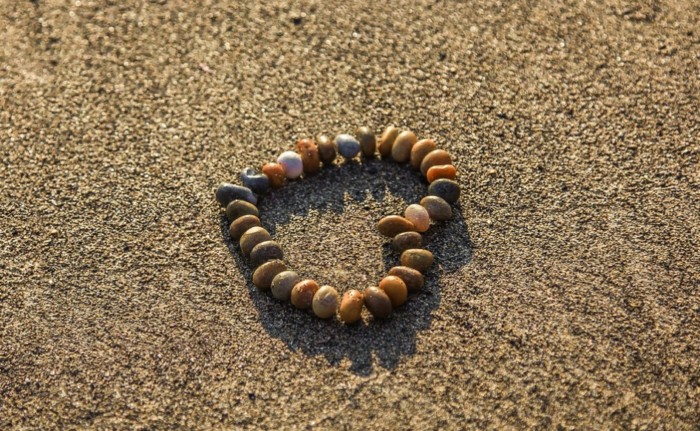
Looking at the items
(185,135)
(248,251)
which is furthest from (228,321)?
(185,135)

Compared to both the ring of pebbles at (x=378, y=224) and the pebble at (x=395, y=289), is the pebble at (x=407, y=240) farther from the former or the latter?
the pebble at (x=395, y=289)

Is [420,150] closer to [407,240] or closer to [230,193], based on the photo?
[407,240]

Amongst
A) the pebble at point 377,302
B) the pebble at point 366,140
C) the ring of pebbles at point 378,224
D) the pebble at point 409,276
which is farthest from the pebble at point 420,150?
the pebble at point 377,302

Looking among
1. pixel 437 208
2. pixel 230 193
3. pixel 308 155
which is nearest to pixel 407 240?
pixel 437 208

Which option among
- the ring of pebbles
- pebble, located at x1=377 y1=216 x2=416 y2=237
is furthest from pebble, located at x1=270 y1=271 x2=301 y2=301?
pebble, located at x1=377 y1=216 x2=416 y2=237

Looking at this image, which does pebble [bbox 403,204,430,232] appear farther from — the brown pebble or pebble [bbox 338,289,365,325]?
the brown pebble

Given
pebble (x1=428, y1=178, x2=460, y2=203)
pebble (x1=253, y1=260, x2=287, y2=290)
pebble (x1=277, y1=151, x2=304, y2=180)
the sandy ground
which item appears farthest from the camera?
pebble (x1=277, y1=151, x2=304, y2=180)
